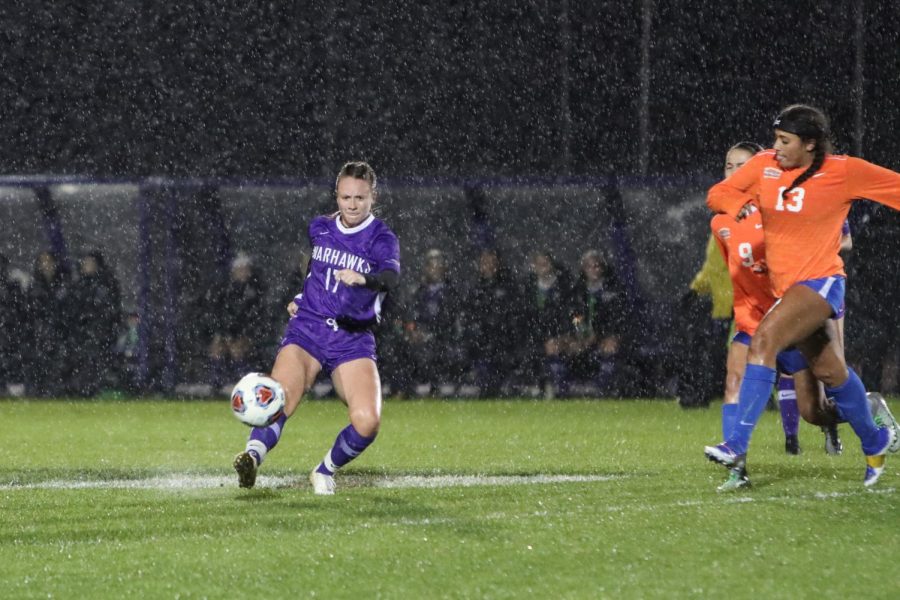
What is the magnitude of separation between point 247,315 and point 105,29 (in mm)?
13132

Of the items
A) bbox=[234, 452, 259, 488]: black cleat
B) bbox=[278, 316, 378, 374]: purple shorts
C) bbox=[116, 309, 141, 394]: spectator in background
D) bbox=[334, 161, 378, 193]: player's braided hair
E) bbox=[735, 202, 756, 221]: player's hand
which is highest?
bbox=[334, 161, 378, 193]: player's braided hair

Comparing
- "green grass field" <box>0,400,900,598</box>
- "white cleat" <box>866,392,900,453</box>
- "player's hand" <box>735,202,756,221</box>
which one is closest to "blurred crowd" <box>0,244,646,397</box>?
"green grass field" <box>0,400,900,598</box>

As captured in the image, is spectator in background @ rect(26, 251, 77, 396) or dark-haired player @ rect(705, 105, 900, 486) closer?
dark-haired player @ rect(705, 105, 900, 486)

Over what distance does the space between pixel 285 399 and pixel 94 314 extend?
32.2 ft

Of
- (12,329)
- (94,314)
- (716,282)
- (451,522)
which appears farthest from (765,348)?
(12,329)

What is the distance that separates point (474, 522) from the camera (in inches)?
265

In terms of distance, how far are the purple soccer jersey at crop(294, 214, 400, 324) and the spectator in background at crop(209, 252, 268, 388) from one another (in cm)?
901

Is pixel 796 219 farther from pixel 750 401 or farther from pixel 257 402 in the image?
pixel 257 402

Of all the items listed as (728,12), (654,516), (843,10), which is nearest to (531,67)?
(728,12)

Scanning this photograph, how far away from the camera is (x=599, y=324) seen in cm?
1700

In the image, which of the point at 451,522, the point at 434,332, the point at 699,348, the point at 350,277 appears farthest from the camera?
the point at 434,332

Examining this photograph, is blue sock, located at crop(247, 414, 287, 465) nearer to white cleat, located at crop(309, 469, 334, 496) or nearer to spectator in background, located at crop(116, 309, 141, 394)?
white cleat, located at crop(309, 469, 334, 496)

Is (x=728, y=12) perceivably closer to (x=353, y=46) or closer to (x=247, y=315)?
(x=353, y=46)

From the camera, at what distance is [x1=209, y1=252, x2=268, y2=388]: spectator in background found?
1728cm
